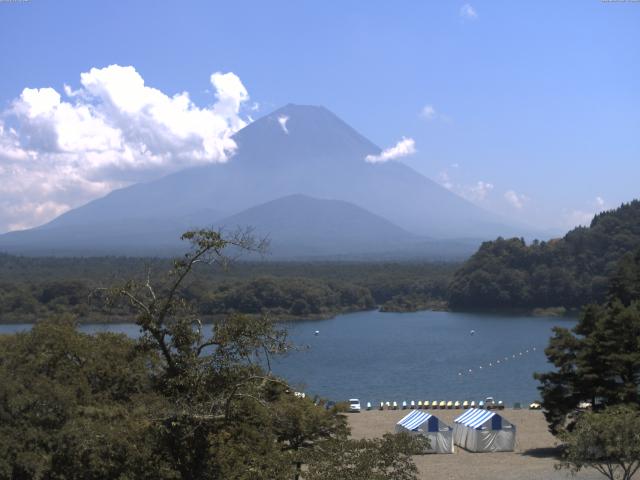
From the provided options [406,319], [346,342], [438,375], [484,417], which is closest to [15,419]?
[484,417]

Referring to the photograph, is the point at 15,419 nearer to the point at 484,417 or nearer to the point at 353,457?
the point at 353,457

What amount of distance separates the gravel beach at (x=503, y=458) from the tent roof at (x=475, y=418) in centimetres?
53

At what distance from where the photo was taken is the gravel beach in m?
13.7

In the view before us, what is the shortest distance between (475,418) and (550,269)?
41.0 metres

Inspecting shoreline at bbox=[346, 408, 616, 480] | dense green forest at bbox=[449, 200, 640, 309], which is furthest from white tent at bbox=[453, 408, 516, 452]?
dense green forest at bbox=[449, 200, 640, 309]

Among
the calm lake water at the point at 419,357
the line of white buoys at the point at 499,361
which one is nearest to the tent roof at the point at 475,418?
the calm lake water at the point at 419,357

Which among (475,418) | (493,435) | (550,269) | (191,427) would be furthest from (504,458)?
(550,269)

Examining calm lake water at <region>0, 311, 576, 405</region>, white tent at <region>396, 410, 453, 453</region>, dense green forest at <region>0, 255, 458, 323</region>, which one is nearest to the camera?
white tent at <region>396, 410, 453, 453</region>

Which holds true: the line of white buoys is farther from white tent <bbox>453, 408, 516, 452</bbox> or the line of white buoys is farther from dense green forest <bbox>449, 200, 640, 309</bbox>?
dense green forest <bbox>449, 200, 640, 309</bbox>

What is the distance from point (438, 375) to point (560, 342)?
1542 cm

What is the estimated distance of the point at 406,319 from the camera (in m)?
53.1

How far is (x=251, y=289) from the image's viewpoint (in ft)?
169

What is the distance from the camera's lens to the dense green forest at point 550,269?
54844mm

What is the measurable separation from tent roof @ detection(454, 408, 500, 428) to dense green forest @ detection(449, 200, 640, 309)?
123 feet
